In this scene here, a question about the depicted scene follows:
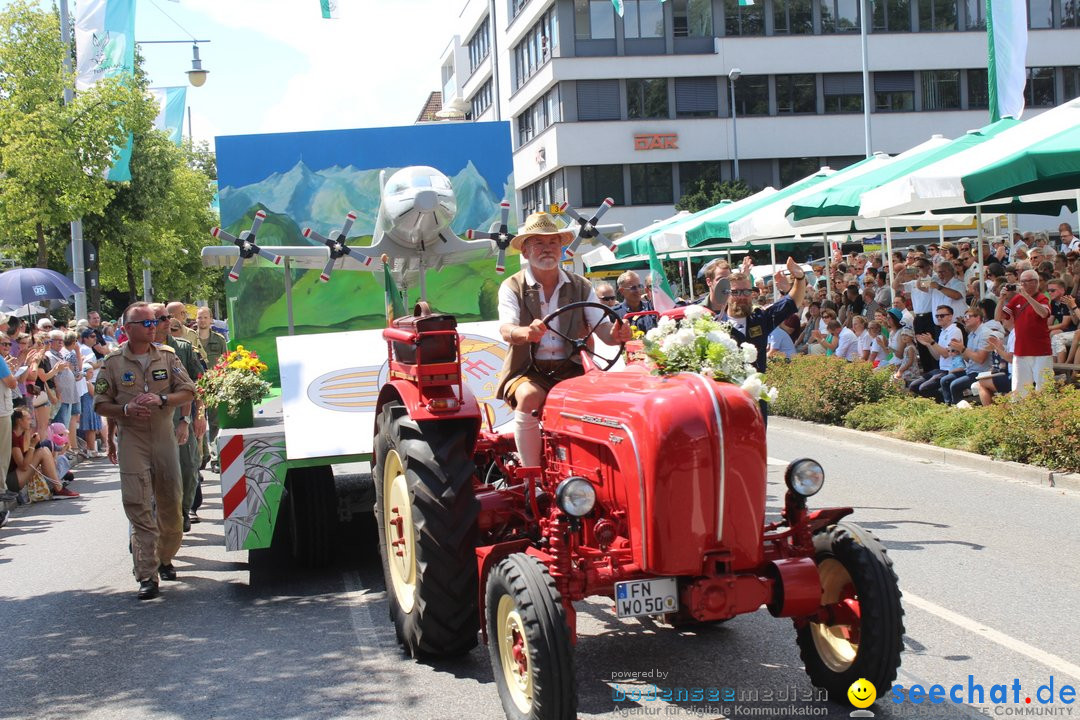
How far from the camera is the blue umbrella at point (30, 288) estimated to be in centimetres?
2191

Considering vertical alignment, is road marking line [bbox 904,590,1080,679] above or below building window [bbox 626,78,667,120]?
below

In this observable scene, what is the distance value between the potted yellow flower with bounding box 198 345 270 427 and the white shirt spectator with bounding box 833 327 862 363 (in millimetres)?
11782

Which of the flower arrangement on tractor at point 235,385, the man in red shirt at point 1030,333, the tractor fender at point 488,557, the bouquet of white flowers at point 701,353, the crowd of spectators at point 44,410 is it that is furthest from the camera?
the crowd of spectators at point 44,410

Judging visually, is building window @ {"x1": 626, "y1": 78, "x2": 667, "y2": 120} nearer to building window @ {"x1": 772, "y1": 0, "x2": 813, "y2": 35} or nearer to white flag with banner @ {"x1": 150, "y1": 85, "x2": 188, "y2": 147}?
building window @ {"x1": 772, "y1": 0, "x2": 813, "y2": 35}

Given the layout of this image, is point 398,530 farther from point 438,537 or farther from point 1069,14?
point 1069,14

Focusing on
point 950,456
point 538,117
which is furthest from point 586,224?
point 538,117

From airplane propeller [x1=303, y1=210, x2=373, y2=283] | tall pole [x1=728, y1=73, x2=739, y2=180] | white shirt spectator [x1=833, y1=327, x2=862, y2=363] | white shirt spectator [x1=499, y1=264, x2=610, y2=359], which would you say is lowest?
white shirt spectator [x1=833, y1=327, x2=862, y2=363]

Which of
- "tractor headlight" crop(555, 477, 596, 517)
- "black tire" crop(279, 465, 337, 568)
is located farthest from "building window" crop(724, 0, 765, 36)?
"tractor headlight" crop(555, 477, 596, 517)

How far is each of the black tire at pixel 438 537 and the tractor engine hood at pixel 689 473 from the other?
1.00 meters

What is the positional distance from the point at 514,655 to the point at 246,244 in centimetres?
788

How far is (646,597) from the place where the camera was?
448cm

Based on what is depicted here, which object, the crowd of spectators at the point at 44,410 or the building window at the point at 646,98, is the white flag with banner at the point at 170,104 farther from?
the building window at the point at 646,98

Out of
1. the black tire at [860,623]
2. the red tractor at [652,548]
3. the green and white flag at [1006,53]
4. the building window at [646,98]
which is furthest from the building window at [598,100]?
the black tire at [860,623]

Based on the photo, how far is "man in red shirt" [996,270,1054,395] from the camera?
12484 millimetres
